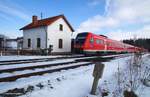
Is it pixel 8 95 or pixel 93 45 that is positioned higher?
pixel 93 45

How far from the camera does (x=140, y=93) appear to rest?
5.54 metres

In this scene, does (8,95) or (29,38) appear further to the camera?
(29,38)

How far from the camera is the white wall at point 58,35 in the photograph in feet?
96.2

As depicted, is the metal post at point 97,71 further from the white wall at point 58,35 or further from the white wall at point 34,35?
the white wall at point 34,35

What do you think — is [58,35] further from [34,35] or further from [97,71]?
[97,71]

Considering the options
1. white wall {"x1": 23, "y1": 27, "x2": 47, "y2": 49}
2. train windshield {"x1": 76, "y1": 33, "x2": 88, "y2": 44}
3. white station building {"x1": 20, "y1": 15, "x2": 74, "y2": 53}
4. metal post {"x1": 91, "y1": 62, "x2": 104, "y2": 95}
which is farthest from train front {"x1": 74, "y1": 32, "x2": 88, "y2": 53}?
metal post {"x1": 91, "y1": 62, "x2": 104, "y2": 95}

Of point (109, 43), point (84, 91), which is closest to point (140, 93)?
point (84, 91)

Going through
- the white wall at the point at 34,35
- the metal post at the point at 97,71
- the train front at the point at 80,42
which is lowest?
the metal post at the point at 97,71

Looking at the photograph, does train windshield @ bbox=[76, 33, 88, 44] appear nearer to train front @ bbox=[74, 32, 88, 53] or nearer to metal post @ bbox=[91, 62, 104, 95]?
train front @ bbox=[74, 32, 88, 53]

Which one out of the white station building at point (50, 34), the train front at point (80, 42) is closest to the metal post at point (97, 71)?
the train front at point (80, 42)

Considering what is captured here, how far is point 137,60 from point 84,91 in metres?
5.14

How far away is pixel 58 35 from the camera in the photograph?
3062 centimetres

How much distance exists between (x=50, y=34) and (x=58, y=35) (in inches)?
74.0

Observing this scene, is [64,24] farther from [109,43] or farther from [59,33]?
[109,43]
